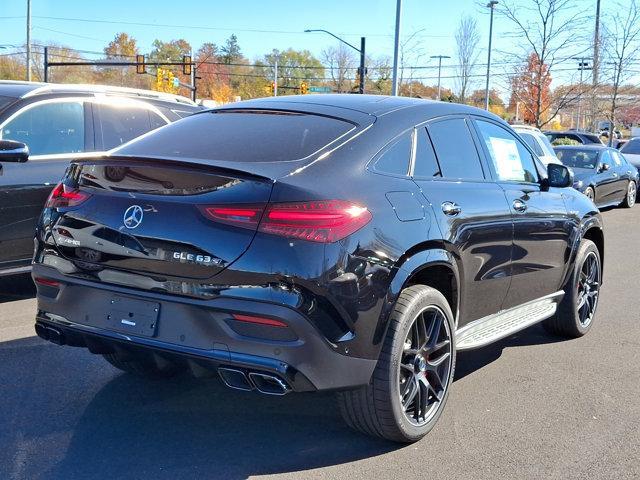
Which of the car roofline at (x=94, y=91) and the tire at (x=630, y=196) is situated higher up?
the car roofline at (x=94, y=91)

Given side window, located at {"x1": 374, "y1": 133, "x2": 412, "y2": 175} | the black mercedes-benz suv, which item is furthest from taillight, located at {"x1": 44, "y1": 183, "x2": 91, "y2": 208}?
side window, located at {"x1": 374, "y1": 133, "x2": 412, "y2": 175}

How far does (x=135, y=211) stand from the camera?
3227mm

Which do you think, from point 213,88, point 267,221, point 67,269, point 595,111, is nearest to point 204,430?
point 67,269

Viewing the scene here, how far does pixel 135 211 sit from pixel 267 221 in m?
0.64

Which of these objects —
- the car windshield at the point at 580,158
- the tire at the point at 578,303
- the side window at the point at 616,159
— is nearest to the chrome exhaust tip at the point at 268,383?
the tire at the point at 578,303

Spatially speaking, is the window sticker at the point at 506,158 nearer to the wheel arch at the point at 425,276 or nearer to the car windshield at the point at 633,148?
the wheel arch at the point at 425,276

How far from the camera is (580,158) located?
50.1ft

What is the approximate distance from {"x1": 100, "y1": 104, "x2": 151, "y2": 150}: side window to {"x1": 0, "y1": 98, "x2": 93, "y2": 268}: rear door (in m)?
0.16

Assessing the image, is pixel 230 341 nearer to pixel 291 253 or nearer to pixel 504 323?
pixel 291 253

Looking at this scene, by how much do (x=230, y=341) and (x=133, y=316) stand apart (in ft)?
1.65

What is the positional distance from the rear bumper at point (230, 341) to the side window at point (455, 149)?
1.41 meters

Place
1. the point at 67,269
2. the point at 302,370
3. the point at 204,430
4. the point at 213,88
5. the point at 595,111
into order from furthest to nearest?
the point at 213,88 → the point at 595,111 → the point at 204,430 → the point at 67,269 → the point at 302,370

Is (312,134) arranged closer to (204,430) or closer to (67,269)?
(67,269)

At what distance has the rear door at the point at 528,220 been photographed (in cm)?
456
